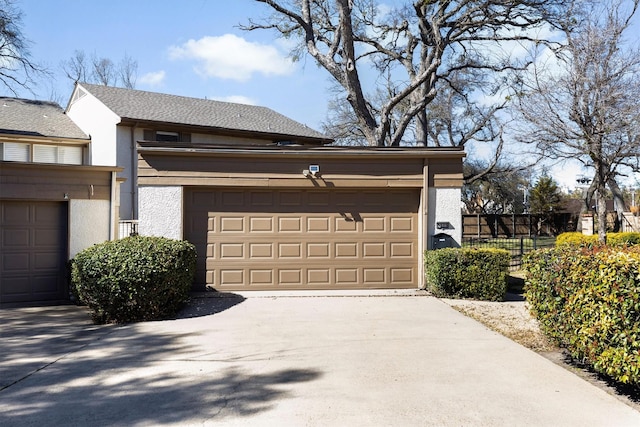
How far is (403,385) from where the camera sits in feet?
17.0

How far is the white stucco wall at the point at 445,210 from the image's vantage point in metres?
11.0

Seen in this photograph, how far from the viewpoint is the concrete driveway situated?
4.45m

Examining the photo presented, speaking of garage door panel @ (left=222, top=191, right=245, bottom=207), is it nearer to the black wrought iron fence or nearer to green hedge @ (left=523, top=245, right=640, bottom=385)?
green hedge @ (left=523, top=245, right=640, bottom=385)

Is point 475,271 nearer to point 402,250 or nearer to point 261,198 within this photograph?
point 402,250

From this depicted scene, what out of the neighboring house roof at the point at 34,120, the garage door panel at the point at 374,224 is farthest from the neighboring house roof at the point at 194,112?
the garage door panel at the point at 374,224

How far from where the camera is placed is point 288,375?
5488 mm

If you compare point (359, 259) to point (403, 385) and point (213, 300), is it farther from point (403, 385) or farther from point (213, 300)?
point (403, 385)

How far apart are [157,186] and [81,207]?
170 centimetres

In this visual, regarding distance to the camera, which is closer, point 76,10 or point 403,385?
point 403,385

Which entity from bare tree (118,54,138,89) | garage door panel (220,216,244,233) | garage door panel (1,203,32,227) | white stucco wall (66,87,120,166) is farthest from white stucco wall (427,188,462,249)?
bare tree (118,54,138,89)

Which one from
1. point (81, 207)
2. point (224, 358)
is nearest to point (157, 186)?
point (81, 207)

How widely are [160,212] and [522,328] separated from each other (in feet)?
23.4

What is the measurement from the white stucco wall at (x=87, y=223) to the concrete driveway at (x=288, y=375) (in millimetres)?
2296

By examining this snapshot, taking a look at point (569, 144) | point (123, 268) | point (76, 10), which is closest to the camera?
point (123, 268)
